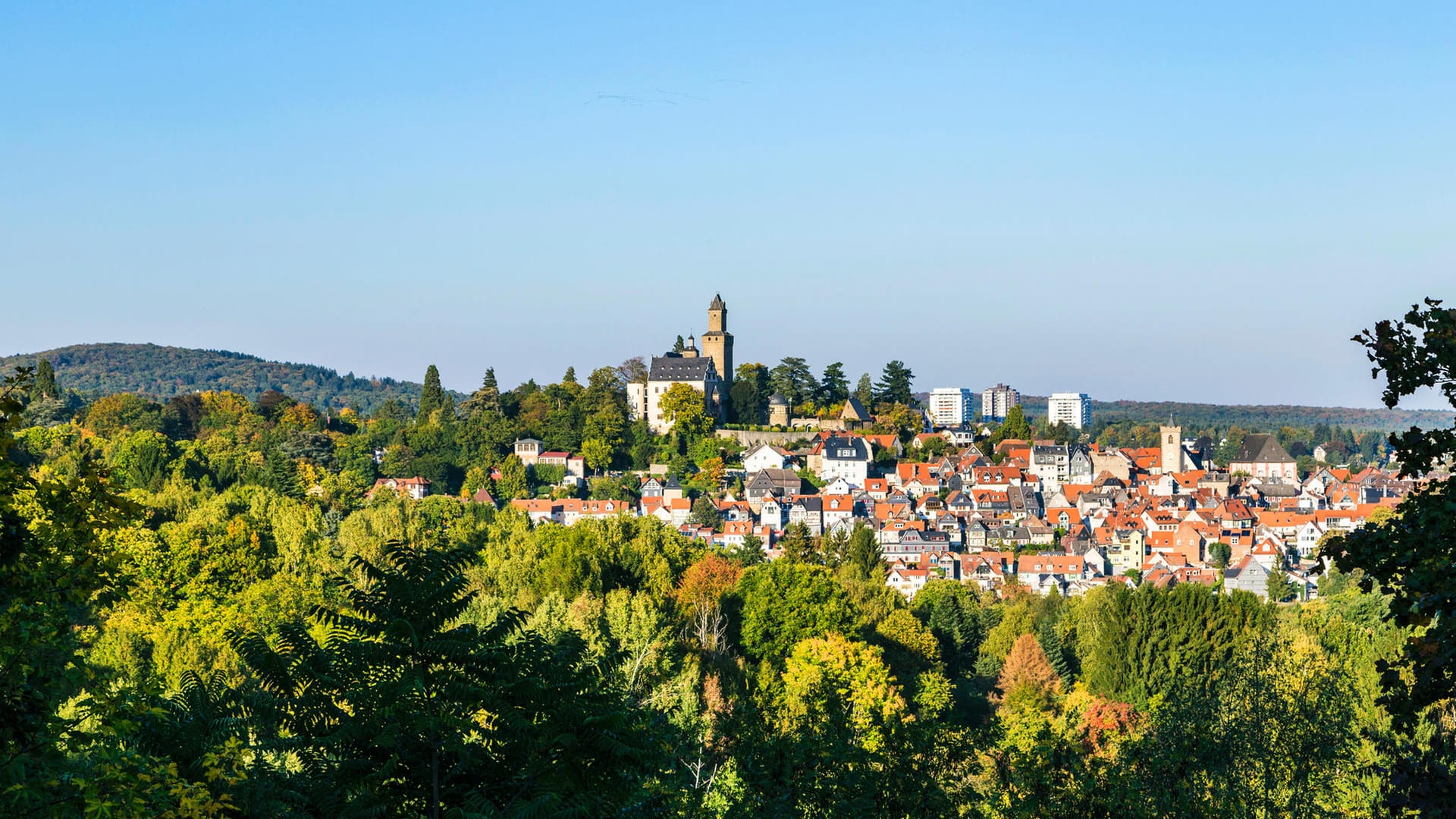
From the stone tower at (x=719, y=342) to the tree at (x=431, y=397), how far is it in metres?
22.7

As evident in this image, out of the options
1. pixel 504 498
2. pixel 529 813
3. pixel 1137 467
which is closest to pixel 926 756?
pixel 529 813

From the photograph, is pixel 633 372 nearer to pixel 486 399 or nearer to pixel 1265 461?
pixel 486 399

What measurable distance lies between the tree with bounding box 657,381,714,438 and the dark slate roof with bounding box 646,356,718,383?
2812 mm

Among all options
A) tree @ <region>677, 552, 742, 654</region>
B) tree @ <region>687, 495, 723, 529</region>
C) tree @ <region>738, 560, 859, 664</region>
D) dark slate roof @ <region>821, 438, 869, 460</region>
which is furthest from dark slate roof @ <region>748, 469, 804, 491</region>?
tree @ <region>738, 560, 859, 664</region>

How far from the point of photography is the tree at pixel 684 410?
94500mm

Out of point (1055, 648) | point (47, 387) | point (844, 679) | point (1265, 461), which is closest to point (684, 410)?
point (47, 387)

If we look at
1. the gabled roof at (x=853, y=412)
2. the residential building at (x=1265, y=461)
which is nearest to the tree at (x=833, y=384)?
the gabled roof at (x=853, y=412)

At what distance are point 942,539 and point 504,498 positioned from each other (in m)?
27.4

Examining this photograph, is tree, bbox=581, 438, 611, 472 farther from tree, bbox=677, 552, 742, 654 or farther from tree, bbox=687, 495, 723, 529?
tree, bbox=677, 552, 742, 654

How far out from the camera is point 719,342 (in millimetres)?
109562

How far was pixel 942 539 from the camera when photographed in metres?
86.4

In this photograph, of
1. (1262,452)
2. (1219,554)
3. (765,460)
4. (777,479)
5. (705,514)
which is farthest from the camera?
(1262,452)

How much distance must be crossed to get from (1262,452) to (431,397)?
72036mm

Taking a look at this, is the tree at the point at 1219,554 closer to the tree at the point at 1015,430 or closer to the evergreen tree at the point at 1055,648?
the tree at the point at 1015,430
